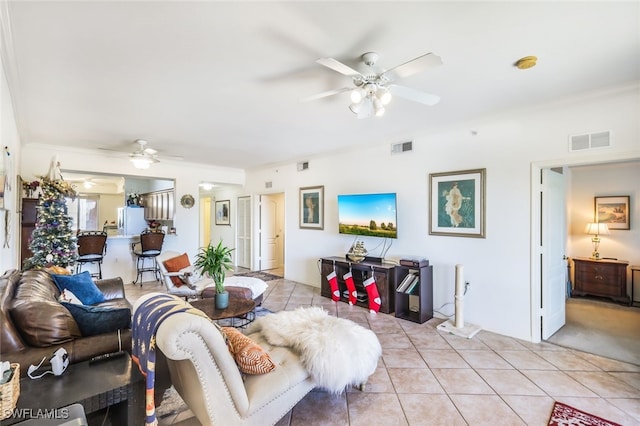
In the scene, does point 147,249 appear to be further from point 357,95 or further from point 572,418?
point 572,418

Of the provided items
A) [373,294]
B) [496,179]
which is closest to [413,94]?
[496,179]

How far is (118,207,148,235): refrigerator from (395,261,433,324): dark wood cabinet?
20.2 ft

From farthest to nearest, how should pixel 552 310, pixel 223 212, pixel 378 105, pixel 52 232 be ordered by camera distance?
pixel 223 212 → pixel 52 232 → pixel 552 310 → pixel 378 105

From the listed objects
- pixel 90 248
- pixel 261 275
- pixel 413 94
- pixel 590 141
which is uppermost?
pixel 413 94

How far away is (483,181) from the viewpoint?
3654 millimetres

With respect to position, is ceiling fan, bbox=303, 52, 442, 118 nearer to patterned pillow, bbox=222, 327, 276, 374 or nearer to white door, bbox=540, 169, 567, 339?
patterned pillow, bbox=222, 327, 276, 374

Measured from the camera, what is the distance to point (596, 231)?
4957mm

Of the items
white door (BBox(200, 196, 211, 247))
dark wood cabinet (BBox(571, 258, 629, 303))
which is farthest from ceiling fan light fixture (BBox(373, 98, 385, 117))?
white door (BBox(200, 196, 211, 247))

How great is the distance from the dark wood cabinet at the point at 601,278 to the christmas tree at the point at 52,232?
8.10 metres

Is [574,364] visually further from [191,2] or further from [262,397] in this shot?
[191,2]

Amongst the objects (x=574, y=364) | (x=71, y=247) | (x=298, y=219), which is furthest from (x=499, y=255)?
(x=71, y=247)

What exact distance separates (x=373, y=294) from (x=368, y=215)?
3.94ft

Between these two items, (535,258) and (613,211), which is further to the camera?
(613,211)

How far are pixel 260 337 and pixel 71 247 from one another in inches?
153
